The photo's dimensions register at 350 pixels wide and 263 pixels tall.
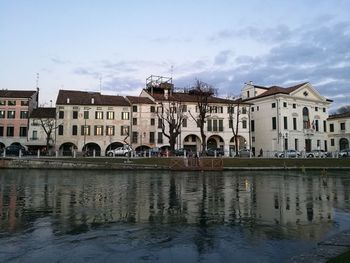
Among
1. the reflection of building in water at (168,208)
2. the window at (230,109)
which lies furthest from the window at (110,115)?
the reflection of building in water at (168,208)

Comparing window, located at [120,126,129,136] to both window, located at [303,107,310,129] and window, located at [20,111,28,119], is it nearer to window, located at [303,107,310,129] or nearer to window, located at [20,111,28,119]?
window, located at [20,111,28,119]

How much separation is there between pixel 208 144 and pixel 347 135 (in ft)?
112

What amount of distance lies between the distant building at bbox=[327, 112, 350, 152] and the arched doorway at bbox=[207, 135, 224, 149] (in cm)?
2906

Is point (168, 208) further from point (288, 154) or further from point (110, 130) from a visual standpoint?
point (110, 130)

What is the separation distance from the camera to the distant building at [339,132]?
298 ft

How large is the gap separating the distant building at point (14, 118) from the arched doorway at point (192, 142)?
32630 mm

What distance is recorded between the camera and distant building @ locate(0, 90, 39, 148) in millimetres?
75250

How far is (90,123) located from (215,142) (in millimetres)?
27322

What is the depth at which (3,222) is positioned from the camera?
41.8 ft

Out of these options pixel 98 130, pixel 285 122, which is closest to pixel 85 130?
Answer: pixel 98 130

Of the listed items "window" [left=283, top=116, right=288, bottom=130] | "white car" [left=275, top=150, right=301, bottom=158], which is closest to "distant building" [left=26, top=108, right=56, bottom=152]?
"white car" [left=275, top=150, right=301, bottom=158]

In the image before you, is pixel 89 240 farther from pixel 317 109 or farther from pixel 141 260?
pixel 317 109

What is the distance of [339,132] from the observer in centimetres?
9256

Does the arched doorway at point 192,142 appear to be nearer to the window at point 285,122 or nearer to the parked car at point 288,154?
the window at point 285,122
